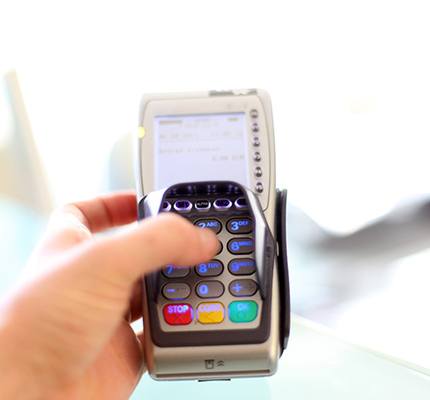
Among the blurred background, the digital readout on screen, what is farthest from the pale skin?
the blurred background

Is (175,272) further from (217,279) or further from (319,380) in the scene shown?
(319,380)

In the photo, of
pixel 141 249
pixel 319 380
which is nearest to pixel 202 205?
pixel 141 249

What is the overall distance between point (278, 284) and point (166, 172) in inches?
6.0

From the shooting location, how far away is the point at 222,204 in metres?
0.53

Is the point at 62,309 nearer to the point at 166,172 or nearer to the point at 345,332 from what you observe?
the point at 166,172

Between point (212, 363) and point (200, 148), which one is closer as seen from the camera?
point (212, 363)

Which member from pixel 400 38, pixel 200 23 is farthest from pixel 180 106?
pixel 400 38

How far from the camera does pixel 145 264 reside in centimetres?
Answer: 42

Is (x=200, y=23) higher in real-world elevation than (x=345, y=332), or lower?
higher

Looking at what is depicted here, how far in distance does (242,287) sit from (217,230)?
0.06 m

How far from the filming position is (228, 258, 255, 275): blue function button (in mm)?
507

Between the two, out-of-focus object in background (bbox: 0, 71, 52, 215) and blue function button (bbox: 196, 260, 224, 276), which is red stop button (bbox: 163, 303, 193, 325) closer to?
blue function button (bbox: 196, 260, 224, 276)

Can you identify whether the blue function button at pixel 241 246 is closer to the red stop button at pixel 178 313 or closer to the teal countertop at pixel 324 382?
the red stop button at pixel 178 313

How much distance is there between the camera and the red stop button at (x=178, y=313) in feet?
1.59
